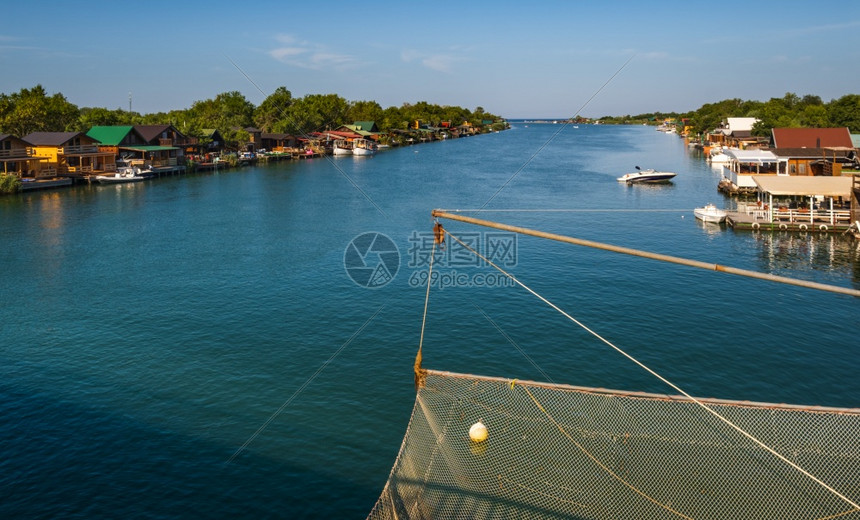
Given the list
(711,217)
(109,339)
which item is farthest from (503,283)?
(711,217)

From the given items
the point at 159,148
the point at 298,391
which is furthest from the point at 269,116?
the point at 298,391

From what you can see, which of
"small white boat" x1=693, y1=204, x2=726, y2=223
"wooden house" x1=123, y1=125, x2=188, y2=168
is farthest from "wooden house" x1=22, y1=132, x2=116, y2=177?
"small white boat" x1=693, y1=204, x2=726, y2=223

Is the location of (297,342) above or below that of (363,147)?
below

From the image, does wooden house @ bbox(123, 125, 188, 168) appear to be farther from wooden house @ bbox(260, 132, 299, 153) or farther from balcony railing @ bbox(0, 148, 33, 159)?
wooden house @ bbox(260, 132, 299, 153)

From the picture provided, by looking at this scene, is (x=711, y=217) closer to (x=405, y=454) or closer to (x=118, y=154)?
(x=405, y=454)

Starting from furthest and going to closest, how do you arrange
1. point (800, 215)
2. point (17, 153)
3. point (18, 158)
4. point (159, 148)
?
point (159, 148), point (17, 153), point (18, 158), point (800, 215)

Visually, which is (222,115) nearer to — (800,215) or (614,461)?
(800,215)
